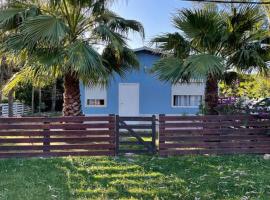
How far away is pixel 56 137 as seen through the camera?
32.4 feet

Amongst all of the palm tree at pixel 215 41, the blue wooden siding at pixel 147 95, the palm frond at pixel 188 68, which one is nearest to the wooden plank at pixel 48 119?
the palm frond at pixel 188 68

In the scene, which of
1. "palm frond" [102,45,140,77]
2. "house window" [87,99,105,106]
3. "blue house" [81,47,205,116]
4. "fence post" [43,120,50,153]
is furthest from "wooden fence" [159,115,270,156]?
"house window" [87,99,105,106]

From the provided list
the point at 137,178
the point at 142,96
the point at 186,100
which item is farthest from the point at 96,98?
the point at 137,178

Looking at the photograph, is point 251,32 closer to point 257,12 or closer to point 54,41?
point 257,12

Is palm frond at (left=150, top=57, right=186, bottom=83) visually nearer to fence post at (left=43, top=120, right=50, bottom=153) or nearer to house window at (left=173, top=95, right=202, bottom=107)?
fence post at (left=43, top=120, right=50, bottom=153)

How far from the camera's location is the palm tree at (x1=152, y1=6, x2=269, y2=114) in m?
10.4

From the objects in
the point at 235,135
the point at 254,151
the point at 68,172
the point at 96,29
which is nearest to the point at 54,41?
the point at 96,29

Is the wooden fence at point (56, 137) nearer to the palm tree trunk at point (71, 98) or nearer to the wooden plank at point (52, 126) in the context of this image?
A: the wooden plank at point (52, 126)

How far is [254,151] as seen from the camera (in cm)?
1044

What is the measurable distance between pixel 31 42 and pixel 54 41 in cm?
65

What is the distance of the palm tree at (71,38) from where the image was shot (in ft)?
32.3

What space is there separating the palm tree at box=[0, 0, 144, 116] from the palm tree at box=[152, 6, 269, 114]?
4.66 ft

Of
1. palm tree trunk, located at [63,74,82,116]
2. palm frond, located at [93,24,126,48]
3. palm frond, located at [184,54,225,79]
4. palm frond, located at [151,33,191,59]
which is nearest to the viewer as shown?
palm frond, located at [184,54,225,79]

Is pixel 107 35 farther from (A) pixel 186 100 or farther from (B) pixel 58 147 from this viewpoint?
(A) pixel 186 100
